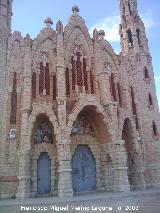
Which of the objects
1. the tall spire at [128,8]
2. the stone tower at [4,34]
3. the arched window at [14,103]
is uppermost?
the tall spire at [128,8]

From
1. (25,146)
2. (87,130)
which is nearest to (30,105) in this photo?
(25,146)

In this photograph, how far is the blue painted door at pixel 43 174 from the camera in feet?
55.5

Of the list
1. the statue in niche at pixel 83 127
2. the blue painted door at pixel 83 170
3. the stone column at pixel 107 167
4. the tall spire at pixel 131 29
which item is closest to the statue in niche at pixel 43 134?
the statue in niche at pixel 83 127

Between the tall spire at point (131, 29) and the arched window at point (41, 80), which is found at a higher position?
the tall spire at point (131, 29)

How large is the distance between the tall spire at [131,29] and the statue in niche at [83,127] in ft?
29.5

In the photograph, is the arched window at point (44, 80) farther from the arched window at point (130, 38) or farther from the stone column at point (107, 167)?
the arched window at point (130, 38)

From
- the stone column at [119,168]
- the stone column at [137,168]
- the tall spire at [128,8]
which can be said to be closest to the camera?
the stone column at [119,168]

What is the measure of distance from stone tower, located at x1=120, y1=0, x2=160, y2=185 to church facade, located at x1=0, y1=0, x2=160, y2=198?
8 centimetres

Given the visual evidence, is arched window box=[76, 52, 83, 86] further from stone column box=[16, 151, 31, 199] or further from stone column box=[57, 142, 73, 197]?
stone column box=[16, 151, 31, 199]

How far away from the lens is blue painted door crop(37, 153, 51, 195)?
16.9m

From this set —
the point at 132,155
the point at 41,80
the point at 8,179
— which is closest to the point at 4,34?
the point at 41,80

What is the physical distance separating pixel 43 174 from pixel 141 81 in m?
11.7

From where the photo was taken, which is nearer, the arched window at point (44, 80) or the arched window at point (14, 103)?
the arched window at point (14, 103)

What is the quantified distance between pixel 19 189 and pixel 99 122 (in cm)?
721
